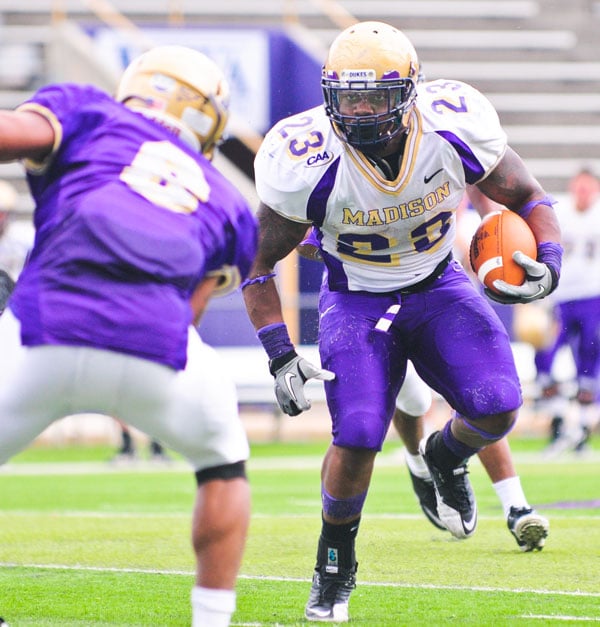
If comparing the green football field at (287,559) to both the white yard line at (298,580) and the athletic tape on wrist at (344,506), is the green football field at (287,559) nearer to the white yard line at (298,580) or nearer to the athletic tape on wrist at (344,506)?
the white yard line at (298,580)

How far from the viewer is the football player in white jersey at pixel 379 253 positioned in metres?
3.98

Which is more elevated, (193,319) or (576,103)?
(193,319)

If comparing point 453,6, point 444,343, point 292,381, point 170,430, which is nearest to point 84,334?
point 170,430

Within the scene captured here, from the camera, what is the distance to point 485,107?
14.0ft

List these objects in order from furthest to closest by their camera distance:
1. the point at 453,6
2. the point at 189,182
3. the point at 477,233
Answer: the point at 453,6, the point at 477,233, the point at 189,182

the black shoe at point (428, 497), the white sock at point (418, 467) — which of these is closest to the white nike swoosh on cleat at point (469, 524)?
the black shoe at point (428, 497)

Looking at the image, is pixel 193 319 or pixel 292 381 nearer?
pixel 193 319

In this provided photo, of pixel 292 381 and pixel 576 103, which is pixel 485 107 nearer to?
pixel 292 381

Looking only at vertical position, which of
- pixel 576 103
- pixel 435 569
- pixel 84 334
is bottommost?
pixel 576 103

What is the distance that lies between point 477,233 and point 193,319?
161 centimetres

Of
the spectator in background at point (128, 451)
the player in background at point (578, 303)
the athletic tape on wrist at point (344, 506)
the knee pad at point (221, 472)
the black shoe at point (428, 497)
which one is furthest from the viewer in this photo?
the player in background at point (578, 303)

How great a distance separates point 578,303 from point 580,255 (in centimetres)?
40

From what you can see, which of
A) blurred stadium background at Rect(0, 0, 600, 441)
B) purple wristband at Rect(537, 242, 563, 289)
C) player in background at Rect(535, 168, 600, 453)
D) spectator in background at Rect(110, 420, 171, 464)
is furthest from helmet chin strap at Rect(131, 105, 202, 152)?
blurred stadium background at Rect(0, 0, 600, 441)

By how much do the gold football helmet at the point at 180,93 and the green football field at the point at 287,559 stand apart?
1.42 m
